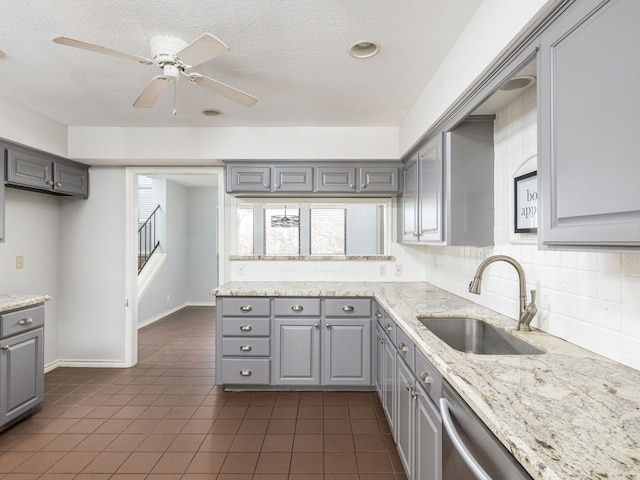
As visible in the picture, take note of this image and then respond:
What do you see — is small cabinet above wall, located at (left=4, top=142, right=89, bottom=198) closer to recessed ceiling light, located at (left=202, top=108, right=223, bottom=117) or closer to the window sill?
recessed ceiling light, located at (left=202, top=108, right=223, bottom=117)

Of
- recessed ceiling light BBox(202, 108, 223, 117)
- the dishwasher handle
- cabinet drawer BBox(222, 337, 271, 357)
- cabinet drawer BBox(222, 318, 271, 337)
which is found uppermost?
recessed ceiling light BBox(202, 108, 223, 117)

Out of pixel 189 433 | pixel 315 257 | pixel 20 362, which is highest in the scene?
pixel 315 257

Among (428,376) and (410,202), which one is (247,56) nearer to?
(410,202)

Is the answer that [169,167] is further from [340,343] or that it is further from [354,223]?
[340,343]

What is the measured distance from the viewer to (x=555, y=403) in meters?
0.97

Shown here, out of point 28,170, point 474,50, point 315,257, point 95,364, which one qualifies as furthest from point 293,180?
point 95,364

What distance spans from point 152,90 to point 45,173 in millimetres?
1874

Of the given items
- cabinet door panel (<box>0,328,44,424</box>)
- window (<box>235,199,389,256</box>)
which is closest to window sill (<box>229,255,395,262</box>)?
window (<box>235,199,389,256</box>)

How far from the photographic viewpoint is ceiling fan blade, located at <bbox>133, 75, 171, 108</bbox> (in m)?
1.94

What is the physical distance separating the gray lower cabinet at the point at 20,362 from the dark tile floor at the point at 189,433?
171 mm

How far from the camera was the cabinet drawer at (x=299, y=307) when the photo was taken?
3098 mm

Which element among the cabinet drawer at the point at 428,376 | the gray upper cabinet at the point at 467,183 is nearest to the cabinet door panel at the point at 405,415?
the cabinet drawer at the point at 428,376

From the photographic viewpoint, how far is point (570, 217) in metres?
1.05

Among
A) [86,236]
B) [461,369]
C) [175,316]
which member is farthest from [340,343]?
[175,316]
